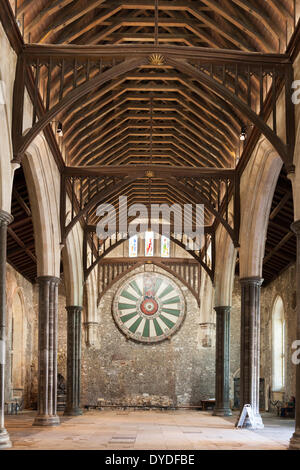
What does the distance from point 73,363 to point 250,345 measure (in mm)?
5792

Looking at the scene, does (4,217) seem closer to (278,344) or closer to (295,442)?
(295,442)

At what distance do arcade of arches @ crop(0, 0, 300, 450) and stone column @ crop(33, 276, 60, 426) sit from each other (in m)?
0.03

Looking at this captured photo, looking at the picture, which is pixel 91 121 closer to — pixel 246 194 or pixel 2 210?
pixel 246 194

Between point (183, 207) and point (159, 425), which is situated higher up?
point (183, 207)

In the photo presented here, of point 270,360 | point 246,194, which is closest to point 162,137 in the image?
point 246,194

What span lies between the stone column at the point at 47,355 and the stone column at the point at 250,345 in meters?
3.71

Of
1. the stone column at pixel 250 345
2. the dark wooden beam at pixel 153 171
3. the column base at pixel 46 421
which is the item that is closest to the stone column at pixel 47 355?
the column base at pixel 46 421

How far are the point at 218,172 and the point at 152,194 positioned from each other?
6477mm

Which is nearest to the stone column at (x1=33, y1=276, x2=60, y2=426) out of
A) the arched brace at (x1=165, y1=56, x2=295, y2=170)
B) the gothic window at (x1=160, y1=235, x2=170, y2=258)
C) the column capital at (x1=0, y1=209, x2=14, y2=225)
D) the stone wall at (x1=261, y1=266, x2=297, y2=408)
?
the column capital at (x1=0, y1=209, x2=14, y2=225)

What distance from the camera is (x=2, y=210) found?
9758 millimetres

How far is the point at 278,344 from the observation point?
22266 millimetres

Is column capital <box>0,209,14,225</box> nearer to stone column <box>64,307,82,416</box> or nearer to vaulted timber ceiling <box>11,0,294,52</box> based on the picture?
vaulted timber ceiling <box>11,0,294,52</box>

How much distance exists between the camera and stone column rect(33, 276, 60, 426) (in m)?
13.9

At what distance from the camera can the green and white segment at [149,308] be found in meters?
24.5
